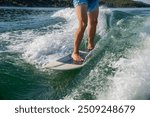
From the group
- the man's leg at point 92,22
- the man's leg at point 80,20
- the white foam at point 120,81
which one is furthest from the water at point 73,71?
the man's leg at point 80,20

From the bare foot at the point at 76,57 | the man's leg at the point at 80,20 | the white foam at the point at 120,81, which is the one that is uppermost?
the man's leg at the point at 80,20

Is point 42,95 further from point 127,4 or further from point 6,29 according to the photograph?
point 127,4

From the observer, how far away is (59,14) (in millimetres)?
15203

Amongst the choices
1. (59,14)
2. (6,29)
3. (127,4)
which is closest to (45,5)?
(127,4)

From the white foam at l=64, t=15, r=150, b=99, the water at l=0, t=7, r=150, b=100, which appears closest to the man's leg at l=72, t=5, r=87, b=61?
the water at l=0, t=7, r=150, b=100

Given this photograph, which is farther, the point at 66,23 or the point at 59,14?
the point at 59,14

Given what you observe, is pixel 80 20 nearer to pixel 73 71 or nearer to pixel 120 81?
pixel 73 71

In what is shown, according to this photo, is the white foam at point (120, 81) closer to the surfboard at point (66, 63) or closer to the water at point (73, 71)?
the water at point (73, 71)

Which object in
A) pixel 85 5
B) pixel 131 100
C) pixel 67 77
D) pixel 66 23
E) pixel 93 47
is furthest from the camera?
pixel 66 23

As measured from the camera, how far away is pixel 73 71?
6.87 meters

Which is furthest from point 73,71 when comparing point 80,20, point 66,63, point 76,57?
point 80,20

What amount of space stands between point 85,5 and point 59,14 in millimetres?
8022

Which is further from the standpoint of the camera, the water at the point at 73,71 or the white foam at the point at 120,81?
the water at the point at 73,71

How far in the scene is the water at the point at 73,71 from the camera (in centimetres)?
554
